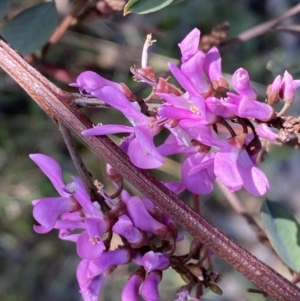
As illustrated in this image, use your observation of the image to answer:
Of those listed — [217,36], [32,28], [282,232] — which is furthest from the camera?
[217,36]

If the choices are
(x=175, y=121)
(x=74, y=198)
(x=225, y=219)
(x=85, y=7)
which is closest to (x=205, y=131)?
(x=175, y=121)

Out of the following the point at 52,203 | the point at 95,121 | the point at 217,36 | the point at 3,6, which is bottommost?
the point at 95,121

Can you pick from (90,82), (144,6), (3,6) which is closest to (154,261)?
(90,82)

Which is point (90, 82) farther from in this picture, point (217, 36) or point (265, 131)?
point (217, 36)

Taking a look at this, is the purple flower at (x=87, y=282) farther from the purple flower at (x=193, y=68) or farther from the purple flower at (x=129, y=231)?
the purple flower at (x=193, y=68)

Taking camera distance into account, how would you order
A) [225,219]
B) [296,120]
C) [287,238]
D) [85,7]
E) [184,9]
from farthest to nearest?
1. [225,219]
2. [184,9]
3. [85,7]
4. [287,238]
5. [296,120]

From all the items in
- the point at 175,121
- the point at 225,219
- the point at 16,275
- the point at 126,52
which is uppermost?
the point at 175,121

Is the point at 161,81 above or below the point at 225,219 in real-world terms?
above

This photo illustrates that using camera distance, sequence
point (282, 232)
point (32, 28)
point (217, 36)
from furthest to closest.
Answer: point (217, 36) < point (32, 28) < point (282, 232)

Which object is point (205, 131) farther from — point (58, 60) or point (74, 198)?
point (58, 60)
